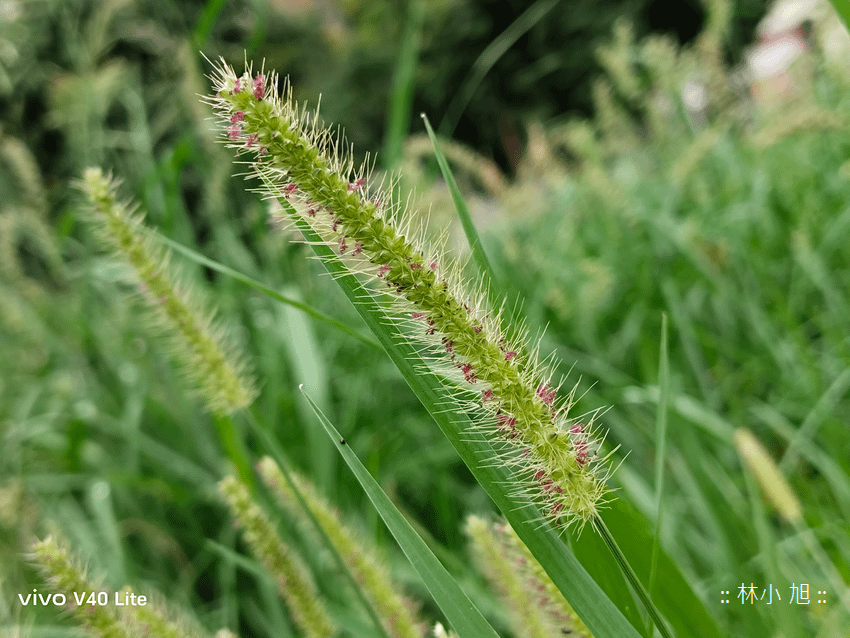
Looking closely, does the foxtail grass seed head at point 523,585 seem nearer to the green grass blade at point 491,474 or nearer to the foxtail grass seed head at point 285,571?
the green grass blade at point 491,474

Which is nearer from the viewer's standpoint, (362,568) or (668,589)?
(668,589)

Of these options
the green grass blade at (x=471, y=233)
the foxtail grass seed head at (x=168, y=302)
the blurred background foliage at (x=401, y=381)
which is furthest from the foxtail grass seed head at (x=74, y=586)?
the blurred background foliage at (x=401, y=381)

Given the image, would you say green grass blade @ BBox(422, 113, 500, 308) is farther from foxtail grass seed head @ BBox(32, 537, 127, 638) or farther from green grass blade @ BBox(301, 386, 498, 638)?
foxtail grass seed head @ BBox(32, 537, 127, 638)

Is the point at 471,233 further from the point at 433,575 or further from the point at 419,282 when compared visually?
the point at 433,575

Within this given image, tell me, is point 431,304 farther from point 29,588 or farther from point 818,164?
point 818,164

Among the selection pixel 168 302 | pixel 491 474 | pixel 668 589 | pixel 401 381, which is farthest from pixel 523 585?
pixel 401 381

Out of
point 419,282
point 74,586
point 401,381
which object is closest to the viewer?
point 419,282

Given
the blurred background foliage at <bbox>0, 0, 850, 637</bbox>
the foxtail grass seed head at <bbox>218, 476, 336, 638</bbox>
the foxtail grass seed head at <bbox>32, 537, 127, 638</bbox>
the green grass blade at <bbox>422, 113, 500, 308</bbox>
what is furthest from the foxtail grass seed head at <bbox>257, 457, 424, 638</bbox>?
the blurred background foliage at <bbox>0, 0, 850, 637</bbox>
